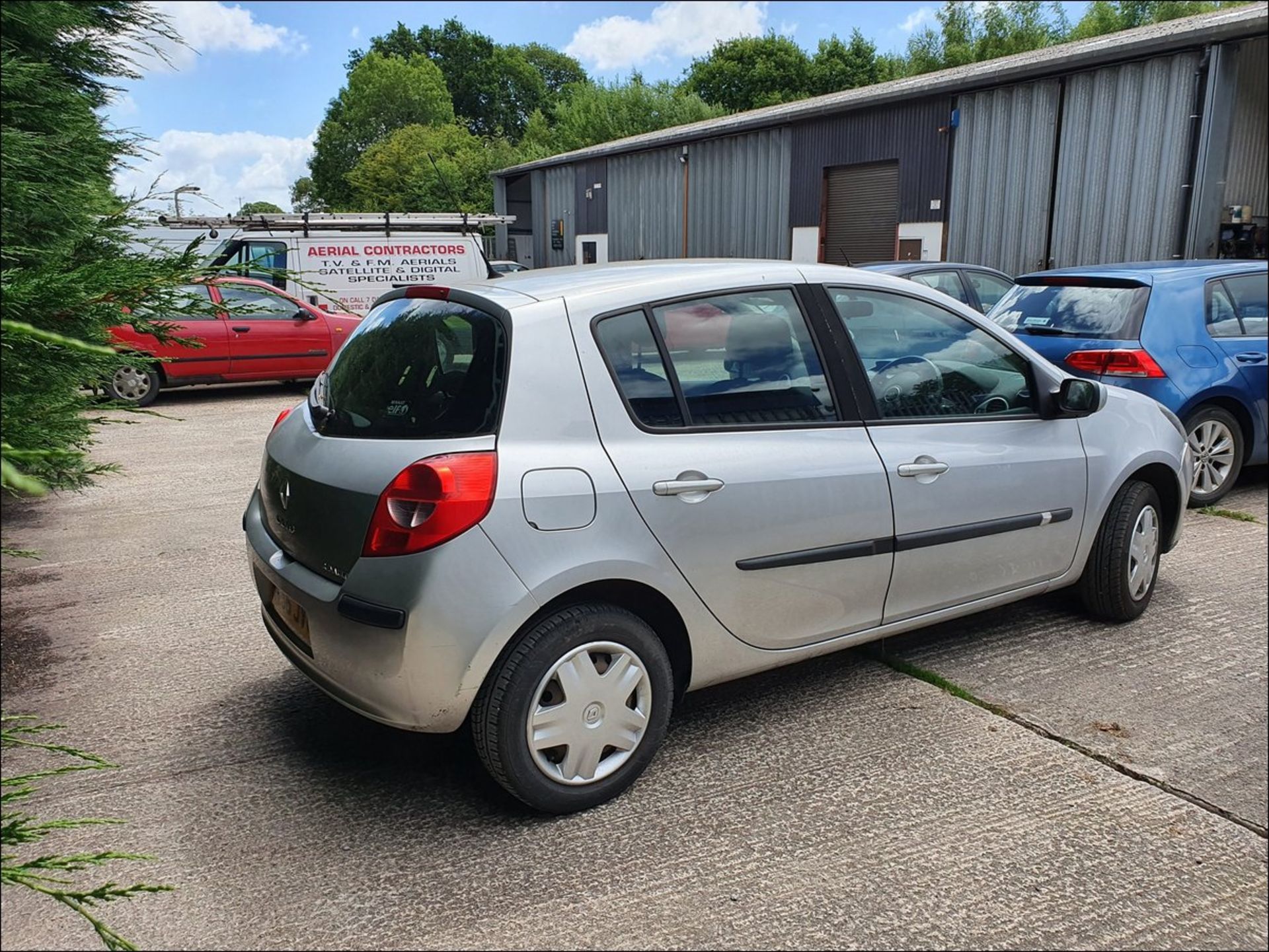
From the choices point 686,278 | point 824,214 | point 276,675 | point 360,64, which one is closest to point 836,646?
point 686,278

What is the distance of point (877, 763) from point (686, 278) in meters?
1.75

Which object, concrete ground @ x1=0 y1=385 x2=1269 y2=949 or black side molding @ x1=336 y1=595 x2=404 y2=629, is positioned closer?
concrete ground @ x1=0 y1=385 x2=1269 y2=949

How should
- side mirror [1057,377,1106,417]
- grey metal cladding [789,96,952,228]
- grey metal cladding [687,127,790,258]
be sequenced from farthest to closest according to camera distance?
grey metal cladding [687,127,790,258], grey metal cladding [789,96,952,228], side mirror [1057,377,1106,417]

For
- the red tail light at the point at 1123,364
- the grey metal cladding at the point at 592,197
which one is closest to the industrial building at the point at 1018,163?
the grey metal cladding at the point at 592,197

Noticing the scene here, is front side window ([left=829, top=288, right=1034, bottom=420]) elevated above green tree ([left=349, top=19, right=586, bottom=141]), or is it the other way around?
green tree ([left=349, top=19, right=586, bottom=141])

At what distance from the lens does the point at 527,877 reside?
276 centimetres

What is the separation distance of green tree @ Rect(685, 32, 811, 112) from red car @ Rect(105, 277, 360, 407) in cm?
4559

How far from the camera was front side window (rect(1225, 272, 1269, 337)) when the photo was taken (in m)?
6.95

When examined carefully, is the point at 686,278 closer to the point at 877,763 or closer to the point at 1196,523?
the point at 877,763

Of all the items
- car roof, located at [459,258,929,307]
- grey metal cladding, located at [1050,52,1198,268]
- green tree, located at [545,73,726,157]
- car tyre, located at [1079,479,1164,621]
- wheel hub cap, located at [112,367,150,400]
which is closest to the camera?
car roof, located at [459,258,929,307]

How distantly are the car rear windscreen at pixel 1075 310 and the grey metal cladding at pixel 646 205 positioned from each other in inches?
682

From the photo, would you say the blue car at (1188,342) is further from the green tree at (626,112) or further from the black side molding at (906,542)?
the green tree at (626,112)

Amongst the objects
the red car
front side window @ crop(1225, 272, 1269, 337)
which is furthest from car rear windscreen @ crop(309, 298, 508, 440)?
the red car

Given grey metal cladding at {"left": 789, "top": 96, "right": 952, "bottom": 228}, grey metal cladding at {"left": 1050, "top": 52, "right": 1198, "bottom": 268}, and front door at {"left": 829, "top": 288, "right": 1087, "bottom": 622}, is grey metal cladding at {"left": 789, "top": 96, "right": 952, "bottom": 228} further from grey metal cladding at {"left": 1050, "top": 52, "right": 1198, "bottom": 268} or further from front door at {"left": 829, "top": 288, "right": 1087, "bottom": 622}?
front door at {"left": 829, "top": 288, "right": 1087, "bottom": 622}
